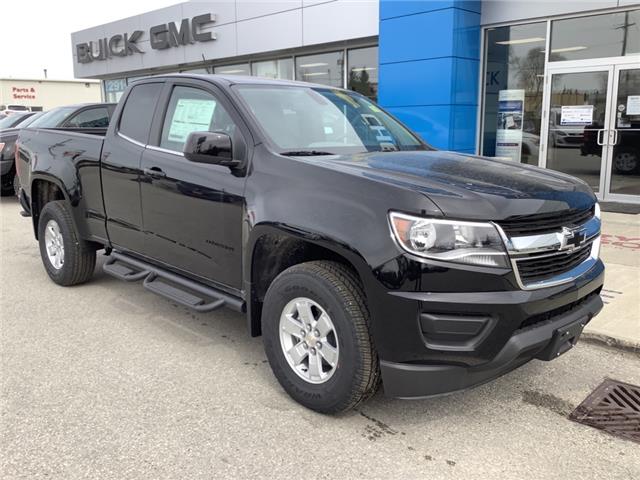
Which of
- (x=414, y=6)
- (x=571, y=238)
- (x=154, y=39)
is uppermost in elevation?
(x=154, y=39)

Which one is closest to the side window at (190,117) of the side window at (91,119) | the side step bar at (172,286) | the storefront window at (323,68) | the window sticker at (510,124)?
the side step bar at (172,286)

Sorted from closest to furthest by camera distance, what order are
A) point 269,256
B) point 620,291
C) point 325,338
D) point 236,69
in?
point 325,338 → point 269,256 → point 620,291 → point 236,69

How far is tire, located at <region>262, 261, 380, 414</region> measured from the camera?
9.30ft

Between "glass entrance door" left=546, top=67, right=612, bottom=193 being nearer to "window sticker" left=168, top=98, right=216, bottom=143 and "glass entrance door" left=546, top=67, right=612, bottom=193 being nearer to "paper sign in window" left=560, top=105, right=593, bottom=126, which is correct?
"paper sign in window" left=560, top=105, right=593, bottom=126

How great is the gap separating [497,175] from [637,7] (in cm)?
755

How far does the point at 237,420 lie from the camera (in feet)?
10.2

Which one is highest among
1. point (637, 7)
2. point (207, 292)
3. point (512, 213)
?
point (637, 7)

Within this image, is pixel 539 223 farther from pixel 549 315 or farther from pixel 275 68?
pixel 275 68

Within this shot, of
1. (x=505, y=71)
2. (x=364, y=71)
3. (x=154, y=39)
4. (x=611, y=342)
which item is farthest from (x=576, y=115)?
(x=154, y=39)

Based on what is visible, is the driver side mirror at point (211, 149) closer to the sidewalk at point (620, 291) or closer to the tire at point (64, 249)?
the tire at point (64, 249)

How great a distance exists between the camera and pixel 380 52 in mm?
11156

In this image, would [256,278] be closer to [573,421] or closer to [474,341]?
[474,341]

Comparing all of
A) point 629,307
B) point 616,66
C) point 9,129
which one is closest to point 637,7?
point 616,66

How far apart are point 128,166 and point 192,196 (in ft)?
3.12
